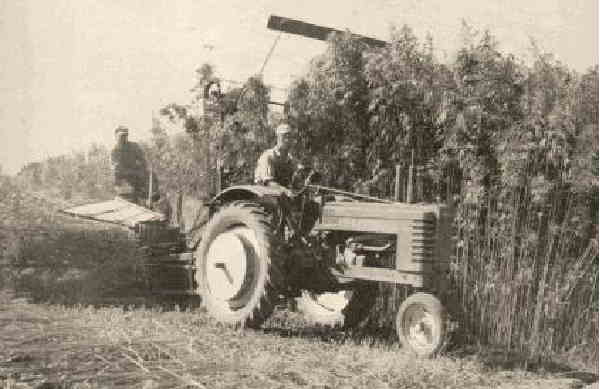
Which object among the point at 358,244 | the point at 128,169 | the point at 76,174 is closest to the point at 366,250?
the point at 358,244

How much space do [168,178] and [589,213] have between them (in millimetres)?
7605

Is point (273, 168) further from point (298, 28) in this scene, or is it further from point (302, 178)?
point (298, 28)

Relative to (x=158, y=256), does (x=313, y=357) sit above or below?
below

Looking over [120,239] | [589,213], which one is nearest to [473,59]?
[589,213]

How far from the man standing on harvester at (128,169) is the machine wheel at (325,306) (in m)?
3.12

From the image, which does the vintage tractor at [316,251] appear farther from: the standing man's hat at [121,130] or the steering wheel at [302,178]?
the standing man's hat at [121,130]

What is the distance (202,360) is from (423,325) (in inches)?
76.2

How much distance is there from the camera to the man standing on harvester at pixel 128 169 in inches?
412

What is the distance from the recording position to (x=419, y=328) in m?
6.27

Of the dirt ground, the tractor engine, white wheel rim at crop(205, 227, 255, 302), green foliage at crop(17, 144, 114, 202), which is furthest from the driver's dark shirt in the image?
green foliage at crop(17, 144, 114, 202)

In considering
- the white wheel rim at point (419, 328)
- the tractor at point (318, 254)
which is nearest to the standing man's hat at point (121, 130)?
the tractor at point (318, 254)

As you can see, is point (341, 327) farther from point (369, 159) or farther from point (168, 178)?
point (168, 178)

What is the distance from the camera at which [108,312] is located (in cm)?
741

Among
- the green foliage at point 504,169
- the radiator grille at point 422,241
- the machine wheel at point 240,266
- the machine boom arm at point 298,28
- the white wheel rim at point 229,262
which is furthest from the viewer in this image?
the machine boom arm at point 298,28
